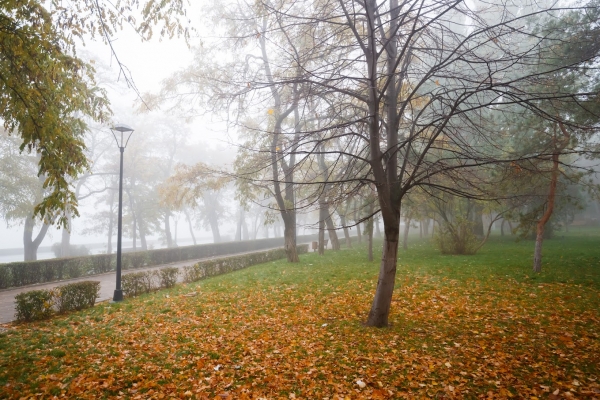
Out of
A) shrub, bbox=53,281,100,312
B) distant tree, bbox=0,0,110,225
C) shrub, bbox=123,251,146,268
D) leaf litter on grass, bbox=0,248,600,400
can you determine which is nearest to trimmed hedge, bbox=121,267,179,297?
shrub, bbox=53,281,100,312

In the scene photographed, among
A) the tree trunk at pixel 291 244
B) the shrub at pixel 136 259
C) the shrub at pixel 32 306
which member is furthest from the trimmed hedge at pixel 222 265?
the shrub at pixel 136 259

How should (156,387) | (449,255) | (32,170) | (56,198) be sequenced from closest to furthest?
(156,387)
(56,198)
(449,255)
(32,170)

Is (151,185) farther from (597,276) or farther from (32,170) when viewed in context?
(597,276)

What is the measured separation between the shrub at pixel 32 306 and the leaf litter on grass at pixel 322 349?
1.31 ft

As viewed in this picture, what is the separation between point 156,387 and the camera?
3771mm

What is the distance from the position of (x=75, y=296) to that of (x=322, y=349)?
6839mm

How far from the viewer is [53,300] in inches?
299

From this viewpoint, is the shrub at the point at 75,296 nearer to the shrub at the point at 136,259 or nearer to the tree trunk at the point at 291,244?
the tree trunk at the point at 291,244

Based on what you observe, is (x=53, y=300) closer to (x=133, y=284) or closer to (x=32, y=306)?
(x=32, y=306)

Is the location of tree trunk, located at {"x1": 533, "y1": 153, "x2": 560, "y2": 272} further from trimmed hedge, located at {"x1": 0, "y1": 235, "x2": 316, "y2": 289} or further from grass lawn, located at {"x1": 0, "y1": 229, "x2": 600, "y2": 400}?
trimmed hedge, located at {"x1": 0, "y1": 235, "x2": 316, "y2": 289}

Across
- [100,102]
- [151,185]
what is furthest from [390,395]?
[151,185]

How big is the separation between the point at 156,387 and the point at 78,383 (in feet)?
3.15

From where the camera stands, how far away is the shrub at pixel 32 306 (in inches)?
271

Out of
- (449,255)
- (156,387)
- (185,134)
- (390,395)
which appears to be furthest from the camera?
(185,134)
